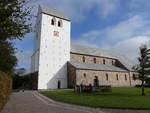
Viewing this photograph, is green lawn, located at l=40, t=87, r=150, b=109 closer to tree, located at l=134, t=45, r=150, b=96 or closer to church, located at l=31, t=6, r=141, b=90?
tree, located at l=134, t=45, r=150, b=96

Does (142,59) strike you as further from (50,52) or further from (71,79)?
(50,52)

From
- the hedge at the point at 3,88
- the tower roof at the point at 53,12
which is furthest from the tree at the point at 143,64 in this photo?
the tower roof at the point at 53,12

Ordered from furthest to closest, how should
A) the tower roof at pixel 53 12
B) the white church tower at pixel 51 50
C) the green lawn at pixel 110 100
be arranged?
1. the tower roof at pixel 53 12
2. the white church tower at pixel 51 50
3. the green lawn at pixel 110 100

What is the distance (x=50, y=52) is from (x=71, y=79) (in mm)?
8755

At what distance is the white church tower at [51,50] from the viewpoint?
1535 inches

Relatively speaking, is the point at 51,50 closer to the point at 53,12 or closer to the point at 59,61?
the point at 59,61

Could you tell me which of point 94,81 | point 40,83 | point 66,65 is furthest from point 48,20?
point 94,81

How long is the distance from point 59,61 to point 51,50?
3.55m

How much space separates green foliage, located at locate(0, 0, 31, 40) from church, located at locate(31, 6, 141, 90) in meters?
31.7

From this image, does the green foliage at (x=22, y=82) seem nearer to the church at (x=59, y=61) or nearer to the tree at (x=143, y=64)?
the church at (x=59, y=61)

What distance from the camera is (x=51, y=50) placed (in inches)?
1613

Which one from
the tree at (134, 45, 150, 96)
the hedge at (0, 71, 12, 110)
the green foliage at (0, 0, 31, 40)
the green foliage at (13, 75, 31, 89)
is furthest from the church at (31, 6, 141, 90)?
the green foliage at (0, 0, 31, 40)

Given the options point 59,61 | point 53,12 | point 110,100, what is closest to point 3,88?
point 110,100

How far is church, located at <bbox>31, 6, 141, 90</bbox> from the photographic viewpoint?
39188 millimetres
